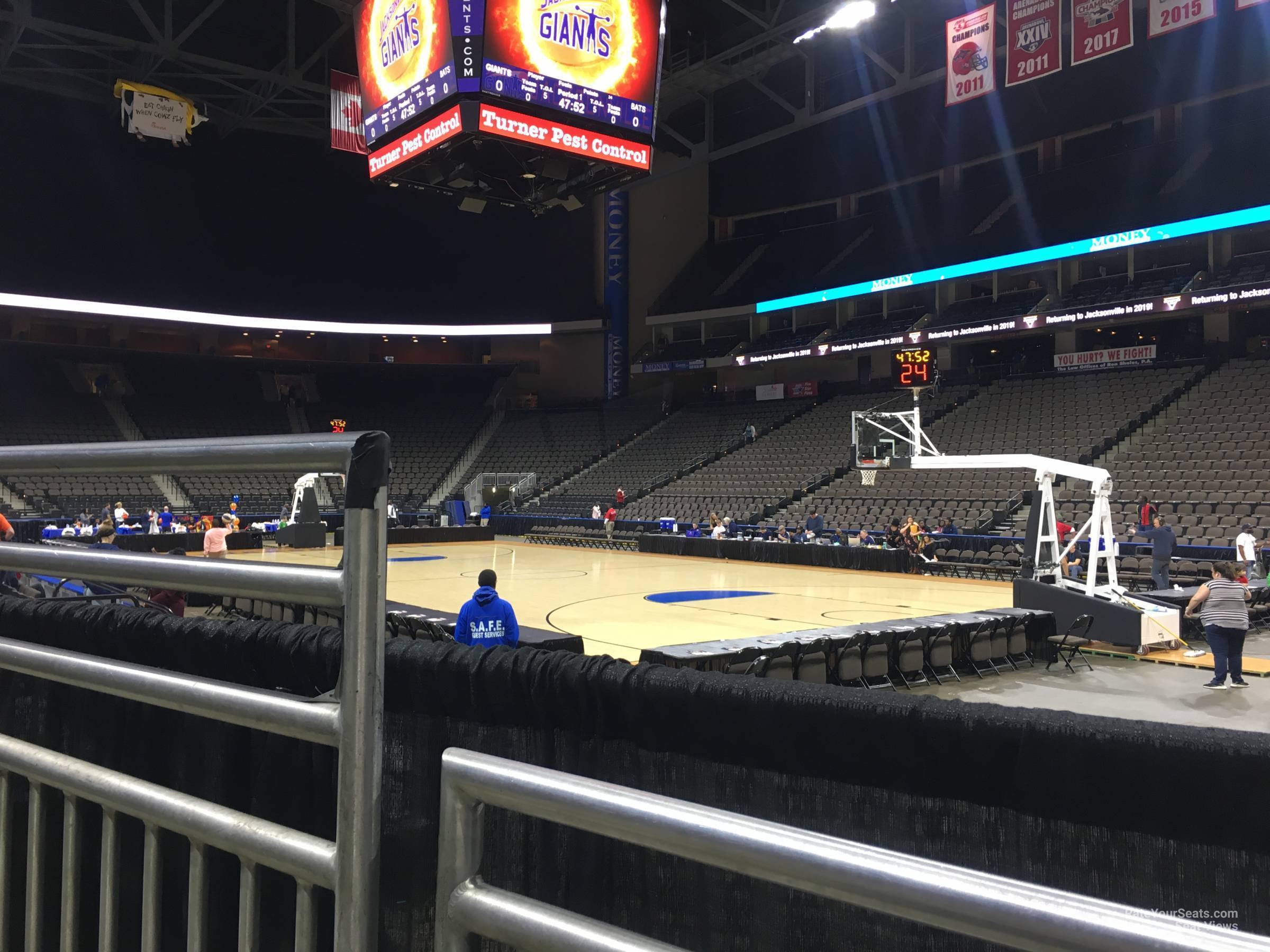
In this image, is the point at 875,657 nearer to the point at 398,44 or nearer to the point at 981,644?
the point at 981,644

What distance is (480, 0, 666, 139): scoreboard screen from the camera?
14.1m

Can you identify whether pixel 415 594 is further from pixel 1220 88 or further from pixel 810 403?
pixel 1220 88

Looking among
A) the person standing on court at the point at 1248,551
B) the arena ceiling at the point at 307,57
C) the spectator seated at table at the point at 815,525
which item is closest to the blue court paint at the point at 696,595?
the spectator seated at table at the point at 815,525

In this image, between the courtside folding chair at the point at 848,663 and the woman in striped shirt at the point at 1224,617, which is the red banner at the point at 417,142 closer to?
the courtside folding chair at the point at 848,663

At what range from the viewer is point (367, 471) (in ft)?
3.85

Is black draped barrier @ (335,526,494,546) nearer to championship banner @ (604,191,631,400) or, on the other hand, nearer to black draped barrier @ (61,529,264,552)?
black draped barrier @ (61,529,264,552)

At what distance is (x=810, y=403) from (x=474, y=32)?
83.3ft

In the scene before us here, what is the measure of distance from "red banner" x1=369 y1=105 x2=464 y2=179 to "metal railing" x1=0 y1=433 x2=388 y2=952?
45.5 ft

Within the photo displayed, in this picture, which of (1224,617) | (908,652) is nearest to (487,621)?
(908,652)

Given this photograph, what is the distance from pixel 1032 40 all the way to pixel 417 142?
16.2 metres

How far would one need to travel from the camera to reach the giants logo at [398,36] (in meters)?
14.8

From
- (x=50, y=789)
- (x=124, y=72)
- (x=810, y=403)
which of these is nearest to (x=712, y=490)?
(x=810, y=403)

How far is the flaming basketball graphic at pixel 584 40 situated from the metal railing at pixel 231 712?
1416 cm

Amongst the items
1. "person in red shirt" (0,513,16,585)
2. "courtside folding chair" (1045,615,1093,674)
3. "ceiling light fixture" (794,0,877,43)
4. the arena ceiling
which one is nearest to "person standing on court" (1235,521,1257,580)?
"courtside folding chair" (1045,615,1093,674)
